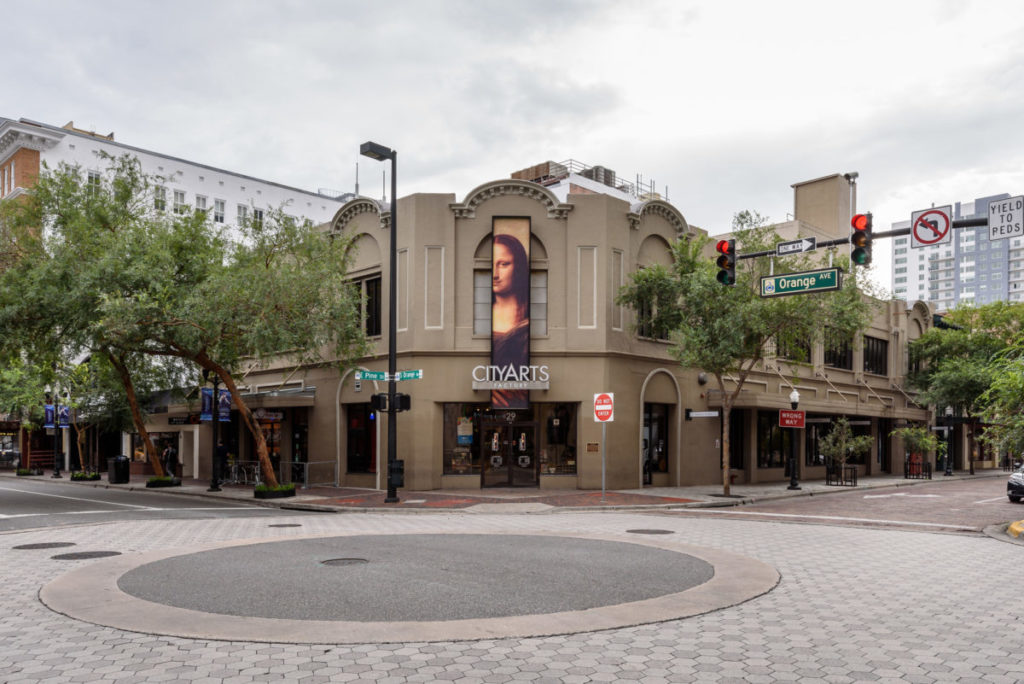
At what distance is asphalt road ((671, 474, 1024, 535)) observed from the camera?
19.7 meters

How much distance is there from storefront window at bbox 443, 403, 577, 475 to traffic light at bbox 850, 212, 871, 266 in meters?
13.0

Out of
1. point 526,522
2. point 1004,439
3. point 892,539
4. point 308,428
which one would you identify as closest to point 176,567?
point 526,522

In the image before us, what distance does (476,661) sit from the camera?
702 cm

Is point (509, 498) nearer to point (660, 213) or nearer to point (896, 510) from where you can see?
point (896, 510)

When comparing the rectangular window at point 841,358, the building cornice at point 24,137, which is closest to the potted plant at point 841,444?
the rectangular window at point 841,358

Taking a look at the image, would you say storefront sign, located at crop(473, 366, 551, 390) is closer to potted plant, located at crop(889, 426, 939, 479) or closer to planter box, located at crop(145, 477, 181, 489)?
planter box, located at crop(145, 477, 181, 489)

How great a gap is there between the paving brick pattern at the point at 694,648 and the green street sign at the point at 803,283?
24.9ft

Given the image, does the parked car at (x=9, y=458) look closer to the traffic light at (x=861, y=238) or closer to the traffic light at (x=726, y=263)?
the traffic light at (x=726, y=263)

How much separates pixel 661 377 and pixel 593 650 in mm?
22951

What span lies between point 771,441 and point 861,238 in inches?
826

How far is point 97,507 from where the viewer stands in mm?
23125

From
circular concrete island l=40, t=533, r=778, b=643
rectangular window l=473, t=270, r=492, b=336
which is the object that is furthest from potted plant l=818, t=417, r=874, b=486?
circular concrete island l=40, t=533, r=778, b=643

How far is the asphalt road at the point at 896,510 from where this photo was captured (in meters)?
19.7

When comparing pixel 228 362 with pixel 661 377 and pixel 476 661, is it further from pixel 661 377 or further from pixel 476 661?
pixel 476 661
